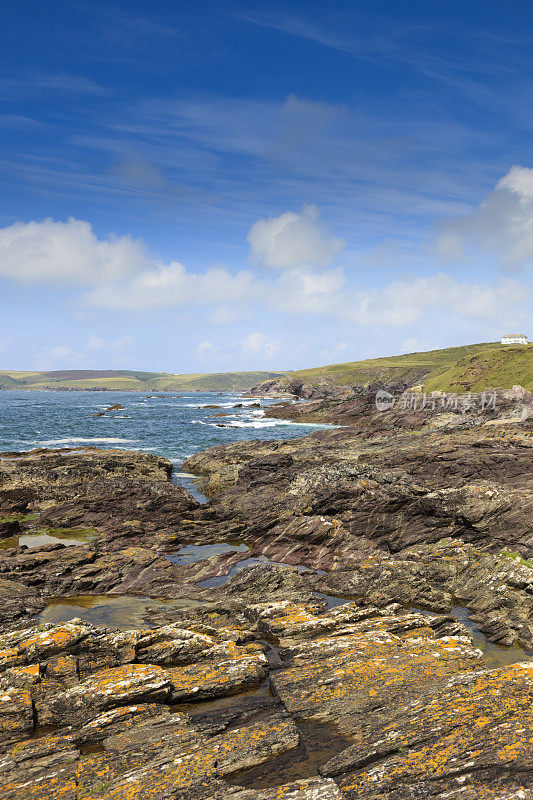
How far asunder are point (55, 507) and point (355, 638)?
3113cm

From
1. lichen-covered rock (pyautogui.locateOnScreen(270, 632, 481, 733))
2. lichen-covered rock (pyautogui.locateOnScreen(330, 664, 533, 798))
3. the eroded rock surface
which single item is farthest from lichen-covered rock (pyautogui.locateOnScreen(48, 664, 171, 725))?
lichen-covered rock (pyautogui.locateOnScreen(330, 664, 533, 798))

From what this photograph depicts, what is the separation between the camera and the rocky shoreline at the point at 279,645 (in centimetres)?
942

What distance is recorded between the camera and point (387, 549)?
27328 mm

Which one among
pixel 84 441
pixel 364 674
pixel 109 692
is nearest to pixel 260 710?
pixel 364 674

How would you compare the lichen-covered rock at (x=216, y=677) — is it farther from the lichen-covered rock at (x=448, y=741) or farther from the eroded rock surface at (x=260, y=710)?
the lichen-covered rock at (x=448, y=741)

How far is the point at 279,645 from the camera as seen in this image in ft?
52.9

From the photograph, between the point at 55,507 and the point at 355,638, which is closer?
the point at 355,638

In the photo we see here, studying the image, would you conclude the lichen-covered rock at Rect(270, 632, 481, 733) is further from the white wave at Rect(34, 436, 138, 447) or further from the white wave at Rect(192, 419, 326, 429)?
the white wave at Rect(192, 419, 326, 429)

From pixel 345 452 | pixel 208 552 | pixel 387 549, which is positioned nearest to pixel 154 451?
pixel 345 452

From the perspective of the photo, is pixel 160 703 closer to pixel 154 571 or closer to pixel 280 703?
pixel 280 703

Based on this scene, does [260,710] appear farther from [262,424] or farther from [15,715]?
[262,424]

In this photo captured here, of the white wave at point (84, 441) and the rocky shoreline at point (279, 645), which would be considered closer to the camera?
the rocky shoreline at point (279, 645)

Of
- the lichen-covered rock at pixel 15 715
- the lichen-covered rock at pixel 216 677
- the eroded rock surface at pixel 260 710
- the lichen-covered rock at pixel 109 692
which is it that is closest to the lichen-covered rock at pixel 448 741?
the eroded rock surface at pixel 260 710

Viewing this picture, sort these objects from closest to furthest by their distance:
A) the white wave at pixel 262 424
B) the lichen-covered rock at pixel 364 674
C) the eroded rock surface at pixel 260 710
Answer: the eroded rock surface at pixel 260 710
the lichen-covered rock at pixel 364 674
the white wave at pixel 262 424
